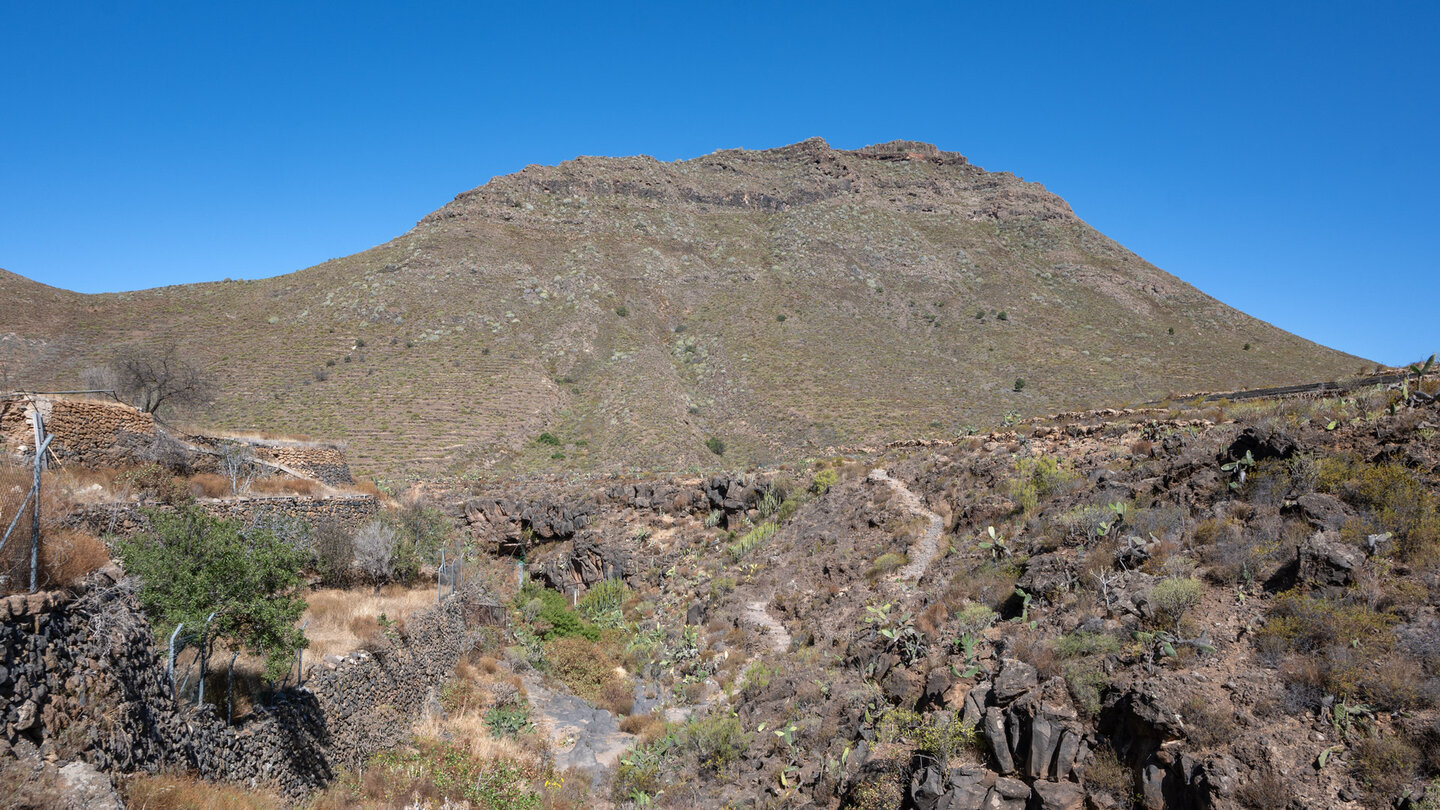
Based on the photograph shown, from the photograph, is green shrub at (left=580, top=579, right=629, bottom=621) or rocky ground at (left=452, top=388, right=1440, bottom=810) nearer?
rocky ground at (left=452, top=388, right=1440, bottom=810)

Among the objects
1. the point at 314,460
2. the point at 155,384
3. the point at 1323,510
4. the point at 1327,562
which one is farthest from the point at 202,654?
the point at 155,384

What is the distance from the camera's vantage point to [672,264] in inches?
2571

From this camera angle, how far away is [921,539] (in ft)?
55.5

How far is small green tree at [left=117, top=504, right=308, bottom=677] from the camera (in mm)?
7410

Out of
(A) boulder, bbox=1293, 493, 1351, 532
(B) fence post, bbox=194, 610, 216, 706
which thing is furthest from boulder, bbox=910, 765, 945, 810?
(B) fence post, bbox=194, 610, 216, 706

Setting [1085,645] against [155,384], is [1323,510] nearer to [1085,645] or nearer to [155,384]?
[1085,645]

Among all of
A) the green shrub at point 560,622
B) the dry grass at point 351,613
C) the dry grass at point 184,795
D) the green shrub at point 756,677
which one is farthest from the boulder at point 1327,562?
the green shrub at point 560,622

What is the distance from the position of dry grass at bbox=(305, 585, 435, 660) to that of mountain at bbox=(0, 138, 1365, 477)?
18737mm

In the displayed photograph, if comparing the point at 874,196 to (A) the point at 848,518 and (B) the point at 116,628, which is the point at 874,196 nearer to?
(A) the point at 848,518

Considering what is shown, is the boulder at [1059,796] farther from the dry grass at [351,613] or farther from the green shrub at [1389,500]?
the dry grass at [351,613]

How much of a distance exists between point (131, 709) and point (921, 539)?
15.4 metres

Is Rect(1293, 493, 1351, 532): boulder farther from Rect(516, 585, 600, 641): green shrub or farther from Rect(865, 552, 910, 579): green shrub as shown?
Rect(516, 585, 600, 641): green shrub

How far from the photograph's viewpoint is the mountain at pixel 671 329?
39344mm

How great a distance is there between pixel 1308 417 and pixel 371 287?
2226 inches
